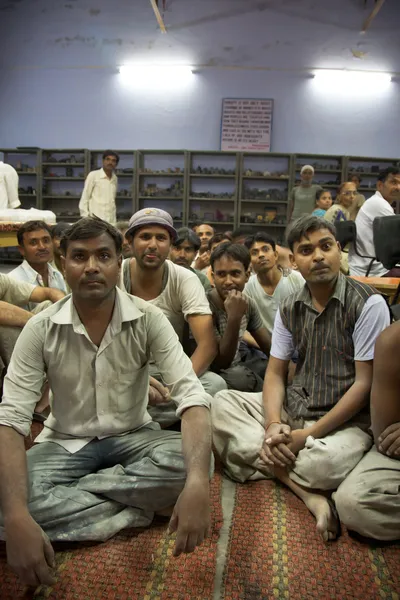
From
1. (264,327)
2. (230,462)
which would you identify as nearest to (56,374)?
(230,462)

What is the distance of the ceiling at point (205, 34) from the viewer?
27.5 feet

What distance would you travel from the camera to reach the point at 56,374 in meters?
1.55

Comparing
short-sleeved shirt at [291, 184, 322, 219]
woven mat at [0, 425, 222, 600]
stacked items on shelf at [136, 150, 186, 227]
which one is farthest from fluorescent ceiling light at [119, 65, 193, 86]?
woven mat at [0, 425, 222, 600]

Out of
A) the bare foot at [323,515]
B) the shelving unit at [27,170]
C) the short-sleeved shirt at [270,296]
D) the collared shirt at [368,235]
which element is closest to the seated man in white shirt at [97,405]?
the bare foot at [323,515]

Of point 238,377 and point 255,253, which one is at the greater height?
point 255,253

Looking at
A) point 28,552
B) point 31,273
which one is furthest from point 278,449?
point 31,273

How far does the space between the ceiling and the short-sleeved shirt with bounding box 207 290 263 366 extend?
734 centimetres

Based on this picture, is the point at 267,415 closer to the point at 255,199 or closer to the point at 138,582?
the point at 138,582

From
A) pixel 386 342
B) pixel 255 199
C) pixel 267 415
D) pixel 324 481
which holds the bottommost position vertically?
pixel 324 481

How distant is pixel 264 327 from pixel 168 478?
1368mm

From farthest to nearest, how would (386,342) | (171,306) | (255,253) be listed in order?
(255,253), (171,306), (386,342)

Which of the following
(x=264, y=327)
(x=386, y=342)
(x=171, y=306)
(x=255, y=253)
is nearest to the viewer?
(x=386, y=342)

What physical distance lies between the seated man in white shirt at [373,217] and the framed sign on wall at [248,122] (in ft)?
15.7

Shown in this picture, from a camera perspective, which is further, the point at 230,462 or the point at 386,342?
the point at 230,462
